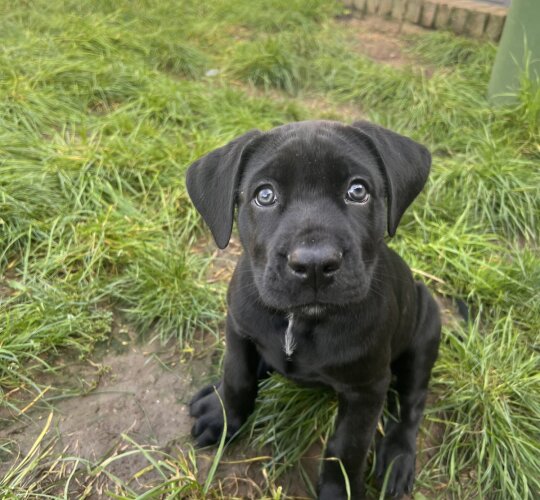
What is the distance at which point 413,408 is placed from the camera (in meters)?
2.95

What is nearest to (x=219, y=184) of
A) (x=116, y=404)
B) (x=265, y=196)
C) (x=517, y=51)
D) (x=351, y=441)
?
(x=265, y=196)

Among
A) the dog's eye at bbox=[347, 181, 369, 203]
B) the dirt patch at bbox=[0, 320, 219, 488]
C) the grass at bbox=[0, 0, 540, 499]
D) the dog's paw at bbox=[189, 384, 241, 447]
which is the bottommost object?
the dirt patch at bbox=[0, 320, 219, 488]

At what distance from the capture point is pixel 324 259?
2.01 meters

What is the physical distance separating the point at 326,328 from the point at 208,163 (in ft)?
2.91

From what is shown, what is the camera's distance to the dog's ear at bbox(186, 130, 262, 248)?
2.40 m

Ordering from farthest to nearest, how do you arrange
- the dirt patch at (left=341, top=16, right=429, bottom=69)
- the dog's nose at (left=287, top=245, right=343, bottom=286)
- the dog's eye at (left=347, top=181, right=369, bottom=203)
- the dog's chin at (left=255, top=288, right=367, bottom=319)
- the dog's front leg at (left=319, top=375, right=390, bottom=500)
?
1. the dirt patch at (left=341, top=16, right=429, bottom=69)
2. the dog's front leg at (left=319, top=375, right=390, bottom=500)
3. the dog's eye at (left=347, top=181, right=369, bottom=203)
4. the dog's chin at (left=255, top=288, right=367, bottom=319)
5. the dog's nose at (left=287, top=245, right=343, bottom=286)

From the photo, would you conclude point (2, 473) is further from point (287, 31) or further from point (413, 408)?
point (287, 31)

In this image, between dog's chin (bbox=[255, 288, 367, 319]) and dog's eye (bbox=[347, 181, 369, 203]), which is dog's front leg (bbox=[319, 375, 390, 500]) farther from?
dog's eye (bbox=[347, 181, 369, 203])

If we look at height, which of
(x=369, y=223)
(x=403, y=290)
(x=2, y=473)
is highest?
(x=369, y=223)

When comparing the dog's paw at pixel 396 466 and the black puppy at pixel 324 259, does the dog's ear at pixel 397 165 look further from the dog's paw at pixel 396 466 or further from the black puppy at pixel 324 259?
the dog's paw at pixel 396 466

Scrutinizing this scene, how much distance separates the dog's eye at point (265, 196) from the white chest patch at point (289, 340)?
18.9 inches

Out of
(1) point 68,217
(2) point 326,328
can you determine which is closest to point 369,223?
(2) point 326,328

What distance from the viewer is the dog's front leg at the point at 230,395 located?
273 centimetres

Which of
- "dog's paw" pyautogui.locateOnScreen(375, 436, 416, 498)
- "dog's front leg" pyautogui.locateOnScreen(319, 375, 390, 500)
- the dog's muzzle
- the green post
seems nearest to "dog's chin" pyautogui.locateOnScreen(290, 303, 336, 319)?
the dog's muzzle
